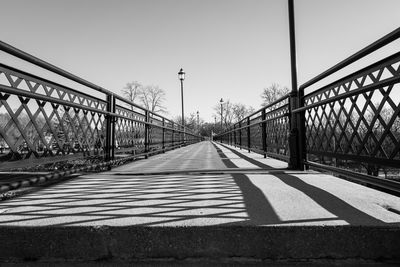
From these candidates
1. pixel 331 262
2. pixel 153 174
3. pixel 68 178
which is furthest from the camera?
pixel 153 174

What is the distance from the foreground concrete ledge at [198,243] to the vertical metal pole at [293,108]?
2.68m

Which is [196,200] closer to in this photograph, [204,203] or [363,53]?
[204,203]

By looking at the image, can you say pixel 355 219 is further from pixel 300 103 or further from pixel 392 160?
pixel 300 103

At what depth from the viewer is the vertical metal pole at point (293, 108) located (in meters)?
4.32

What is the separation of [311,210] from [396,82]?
1.16 meters

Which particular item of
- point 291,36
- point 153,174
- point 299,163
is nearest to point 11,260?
point 153,174

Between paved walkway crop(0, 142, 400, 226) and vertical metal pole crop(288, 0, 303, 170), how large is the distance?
82cm

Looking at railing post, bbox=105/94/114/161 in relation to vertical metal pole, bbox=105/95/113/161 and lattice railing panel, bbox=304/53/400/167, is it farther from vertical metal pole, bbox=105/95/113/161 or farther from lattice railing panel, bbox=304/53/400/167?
lattice railing panel, bbox=304/53/400/167

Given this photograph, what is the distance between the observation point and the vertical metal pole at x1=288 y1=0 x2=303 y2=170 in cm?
432

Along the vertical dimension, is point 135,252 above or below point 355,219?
below

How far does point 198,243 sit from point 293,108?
329 cm

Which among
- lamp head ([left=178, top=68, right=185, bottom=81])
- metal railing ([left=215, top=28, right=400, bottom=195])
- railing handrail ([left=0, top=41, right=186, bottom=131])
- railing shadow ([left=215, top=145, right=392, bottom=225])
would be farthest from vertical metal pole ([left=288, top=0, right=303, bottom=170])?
lamp head ([left=178, top=68, right=185, bottom=81])

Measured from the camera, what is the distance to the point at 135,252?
170cm

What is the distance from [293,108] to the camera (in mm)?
4426
